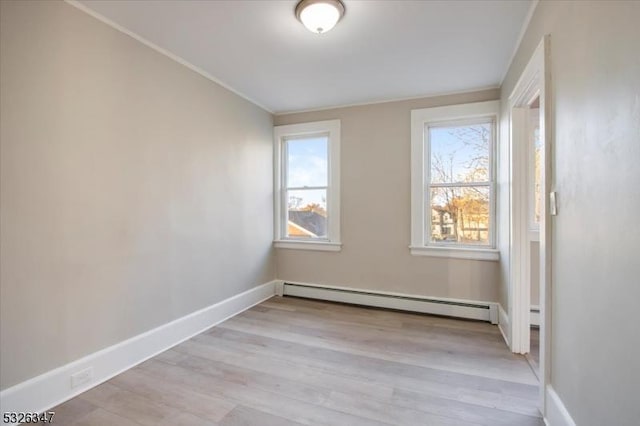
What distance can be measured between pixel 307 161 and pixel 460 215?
2.07 m

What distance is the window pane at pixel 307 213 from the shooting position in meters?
4.07

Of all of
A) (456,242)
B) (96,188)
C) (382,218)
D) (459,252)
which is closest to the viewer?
(96,188)

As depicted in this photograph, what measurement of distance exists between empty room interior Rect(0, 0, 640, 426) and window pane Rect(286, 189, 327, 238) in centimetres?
20

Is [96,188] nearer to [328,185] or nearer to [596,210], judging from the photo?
[328,185]

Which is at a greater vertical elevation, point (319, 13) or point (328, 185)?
point (319, 13)

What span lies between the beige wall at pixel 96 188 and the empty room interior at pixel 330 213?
1cm

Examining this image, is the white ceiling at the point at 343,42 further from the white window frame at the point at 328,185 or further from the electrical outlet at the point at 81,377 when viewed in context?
the electrical outlet at the point at 81,377

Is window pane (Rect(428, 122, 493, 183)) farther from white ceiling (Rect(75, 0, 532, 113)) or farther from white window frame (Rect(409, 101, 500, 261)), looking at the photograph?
white ceiling (Rect(75, 0, 532, 113))

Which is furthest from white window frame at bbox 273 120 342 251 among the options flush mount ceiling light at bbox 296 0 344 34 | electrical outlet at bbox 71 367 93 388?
electrical outlet at bbox 71 367 93 388

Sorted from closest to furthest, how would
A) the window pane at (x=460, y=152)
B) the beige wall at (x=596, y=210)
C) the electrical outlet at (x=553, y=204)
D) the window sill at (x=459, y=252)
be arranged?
the beige wall at (x=596, y=210) < the electrical outlet at (x=553, y=204) < the window sill at (x=459, y=252) < the window pane at (x=460, y=152)

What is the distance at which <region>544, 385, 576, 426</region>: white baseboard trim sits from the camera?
56.9 inches

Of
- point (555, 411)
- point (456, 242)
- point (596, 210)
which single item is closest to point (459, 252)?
point (456, 242)

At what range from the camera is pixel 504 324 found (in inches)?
112

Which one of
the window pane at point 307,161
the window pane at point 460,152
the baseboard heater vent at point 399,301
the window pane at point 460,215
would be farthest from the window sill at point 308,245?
the window pane at point 460,152
